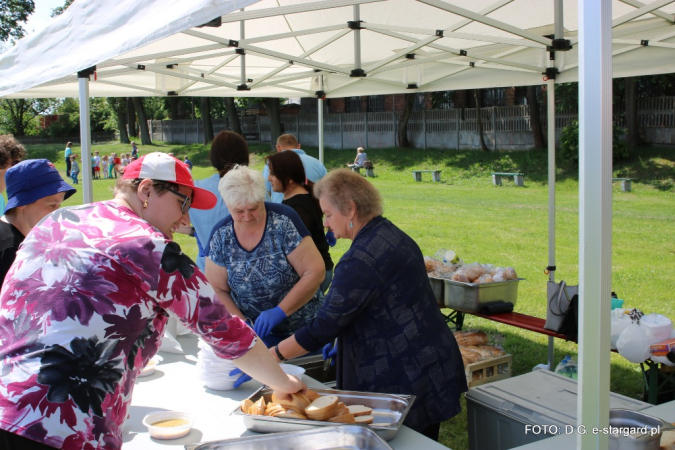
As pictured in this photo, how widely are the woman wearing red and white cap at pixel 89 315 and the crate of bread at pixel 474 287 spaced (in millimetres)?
3044

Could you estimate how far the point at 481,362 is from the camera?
12.6ft

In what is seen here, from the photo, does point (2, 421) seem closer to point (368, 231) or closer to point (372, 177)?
point (368, 231)

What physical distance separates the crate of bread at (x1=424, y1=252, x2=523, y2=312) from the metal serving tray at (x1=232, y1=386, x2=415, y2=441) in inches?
93.1

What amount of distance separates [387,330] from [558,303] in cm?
191

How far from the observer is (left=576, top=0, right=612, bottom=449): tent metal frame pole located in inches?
49.6

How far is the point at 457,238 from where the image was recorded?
10305 millimetres

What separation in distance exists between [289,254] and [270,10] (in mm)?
1412

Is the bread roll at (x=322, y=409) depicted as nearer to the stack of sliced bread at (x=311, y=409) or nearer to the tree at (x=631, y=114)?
the stack of sliced bread at (x=311, y=409)

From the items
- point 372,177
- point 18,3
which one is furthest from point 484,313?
point 18,3

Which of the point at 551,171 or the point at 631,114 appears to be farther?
the point at 631,114

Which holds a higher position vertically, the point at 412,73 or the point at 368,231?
the point at 412,73

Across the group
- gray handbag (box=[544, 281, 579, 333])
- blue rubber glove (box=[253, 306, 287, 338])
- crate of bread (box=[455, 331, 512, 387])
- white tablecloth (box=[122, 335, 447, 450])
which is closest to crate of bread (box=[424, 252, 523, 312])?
crate of bread (box=[455, 331, 512, 387])

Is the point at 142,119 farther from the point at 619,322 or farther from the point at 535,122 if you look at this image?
the point at 619,322

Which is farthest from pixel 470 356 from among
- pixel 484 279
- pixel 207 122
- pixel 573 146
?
pixel 207 122
